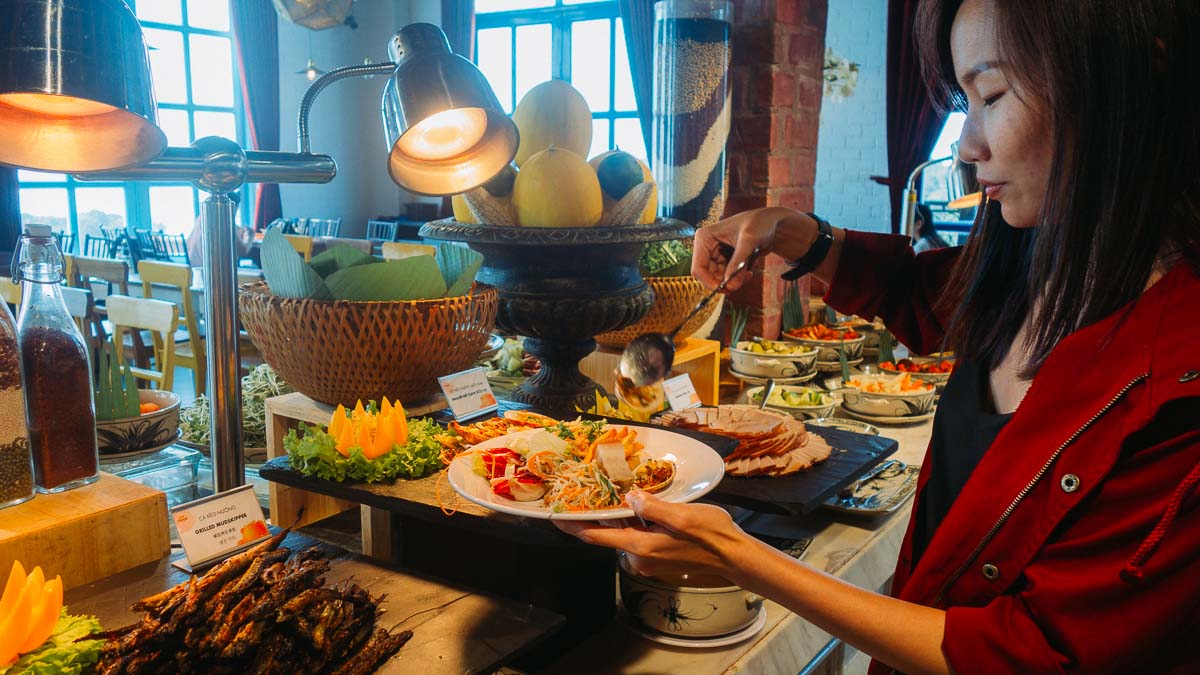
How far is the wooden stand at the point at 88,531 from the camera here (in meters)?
0.90

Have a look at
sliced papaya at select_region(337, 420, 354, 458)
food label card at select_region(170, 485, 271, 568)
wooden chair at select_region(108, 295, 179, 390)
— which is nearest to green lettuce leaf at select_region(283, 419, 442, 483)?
sliced papaya at select_region(337, 420, 354, 458)

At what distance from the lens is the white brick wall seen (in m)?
6.33

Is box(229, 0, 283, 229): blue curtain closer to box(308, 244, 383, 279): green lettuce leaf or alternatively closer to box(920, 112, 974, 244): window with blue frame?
box(920, 112, 974, 244): window with blue frame

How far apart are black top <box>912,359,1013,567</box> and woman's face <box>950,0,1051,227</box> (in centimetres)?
21

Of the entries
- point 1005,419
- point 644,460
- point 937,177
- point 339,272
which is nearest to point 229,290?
point 339,272

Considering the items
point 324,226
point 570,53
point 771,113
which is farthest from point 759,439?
point 324,226

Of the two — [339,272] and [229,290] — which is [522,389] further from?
[229,290]

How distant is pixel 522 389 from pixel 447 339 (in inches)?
11.4

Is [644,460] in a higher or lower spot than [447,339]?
lower

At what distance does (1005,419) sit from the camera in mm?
880

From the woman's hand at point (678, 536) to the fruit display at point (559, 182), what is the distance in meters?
0.68

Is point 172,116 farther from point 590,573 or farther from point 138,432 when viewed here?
point 590,573

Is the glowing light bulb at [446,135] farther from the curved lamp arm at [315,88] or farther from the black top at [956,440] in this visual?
the black top at [956,440]

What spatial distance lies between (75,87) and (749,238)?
87 centimetres
